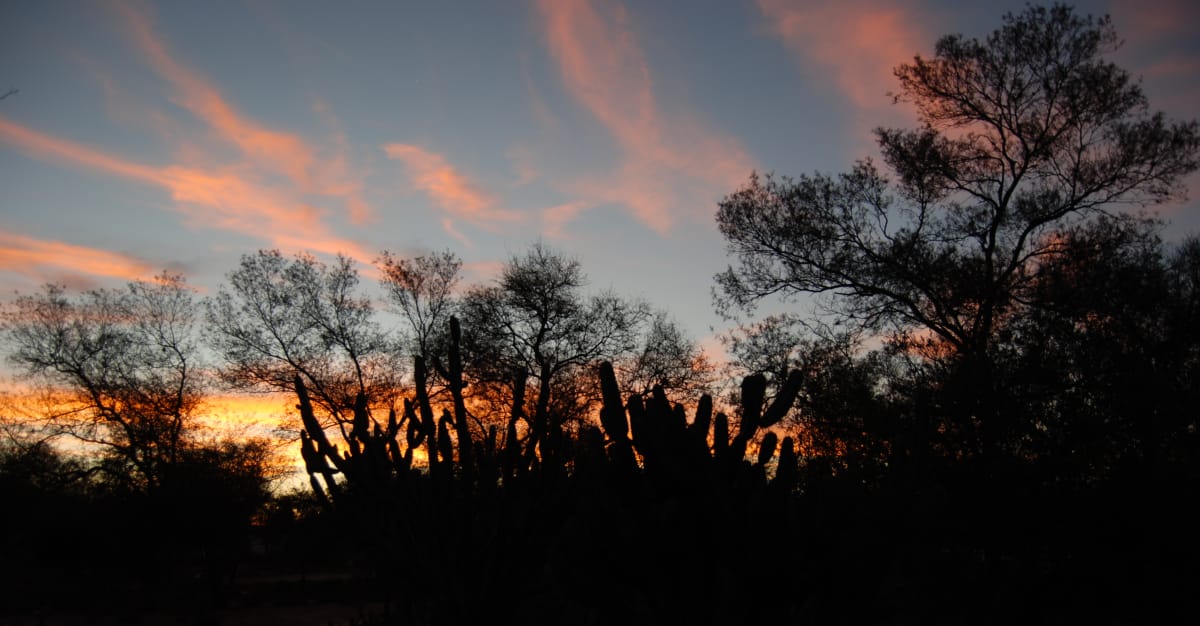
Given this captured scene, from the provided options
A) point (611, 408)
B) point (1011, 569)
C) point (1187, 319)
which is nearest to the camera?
point (611, 408)

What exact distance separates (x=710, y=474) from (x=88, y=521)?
37185 mm

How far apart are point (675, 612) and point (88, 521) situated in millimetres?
37036

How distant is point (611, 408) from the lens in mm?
5617

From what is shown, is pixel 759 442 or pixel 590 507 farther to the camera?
pixel 759 442

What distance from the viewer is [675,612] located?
4.68 m

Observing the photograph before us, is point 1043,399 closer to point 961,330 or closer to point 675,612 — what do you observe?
point 961,330

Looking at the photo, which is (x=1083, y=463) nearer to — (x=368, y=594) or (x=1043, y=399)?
Result: (x=1043, y=399)

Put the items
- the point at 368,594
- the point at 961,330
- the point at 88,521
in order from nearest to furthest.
Answer: the point at 961,330
the point at 88,521
the point at 368,594

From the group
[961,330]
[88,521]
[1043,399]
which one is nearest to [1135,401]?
[1043,399]

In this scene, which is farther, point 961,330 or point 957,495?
point 961,330

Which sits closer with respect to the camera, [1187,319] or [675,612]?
[675,612]

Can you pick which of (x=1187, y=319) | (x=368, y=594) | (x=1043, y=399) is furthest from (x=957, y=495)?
(x=368, y=594)

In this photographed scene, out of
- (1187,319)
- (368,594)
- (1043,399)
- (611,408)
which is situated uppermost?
(1187,319)

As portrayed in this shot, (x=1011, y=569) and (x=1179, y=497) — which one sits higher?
(x=1179, y=497)
